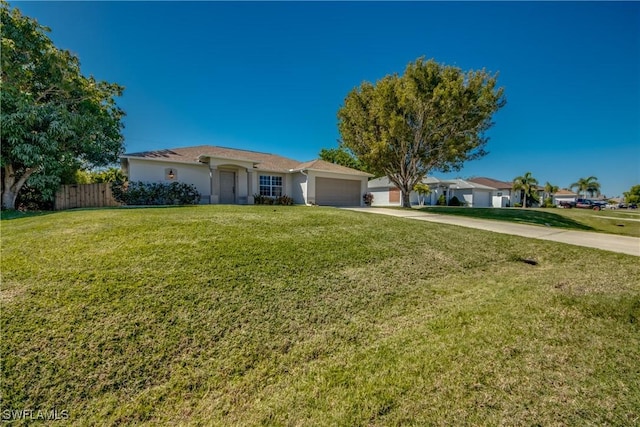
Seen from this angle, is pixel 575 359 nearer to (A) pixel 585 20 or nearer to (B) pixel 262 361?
(B) pixel 262 361

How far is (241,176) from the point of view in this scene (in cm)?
1752

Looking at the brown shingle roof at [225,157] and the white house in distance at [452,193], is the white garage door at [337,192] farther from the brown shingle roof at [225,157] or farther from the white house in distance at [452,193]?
the white house in distance at [452,193]

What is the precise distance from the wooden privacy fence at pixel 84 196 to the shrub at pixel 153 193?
1.69 ft

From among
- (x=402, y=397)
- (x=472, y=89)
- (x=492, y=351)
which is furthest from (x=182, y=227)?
(x=472, y=89)

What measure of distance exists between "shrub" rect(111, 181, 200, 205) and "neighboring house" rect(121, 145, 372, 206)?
68 centimetres

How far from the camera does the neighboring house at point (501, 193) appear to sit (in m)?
38.2

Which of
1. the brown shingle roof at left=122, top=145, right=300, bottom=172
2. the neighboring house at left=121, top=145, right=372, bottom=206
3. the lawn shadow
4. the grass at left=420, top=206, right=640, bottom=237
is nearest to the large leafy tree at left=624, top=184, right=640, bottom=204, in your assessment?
the grass at left=420, top=206, right=640, bottom=237

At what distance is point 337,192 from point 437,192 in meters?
19.2

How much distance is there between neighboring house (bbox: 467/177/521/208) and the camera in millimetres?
38231

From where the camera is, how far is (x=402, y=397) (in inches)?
84.5

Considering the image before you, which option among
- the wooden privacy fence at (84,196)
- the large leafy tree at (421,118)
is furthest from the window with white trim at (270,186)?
the wooden privacy fence at (84,196)

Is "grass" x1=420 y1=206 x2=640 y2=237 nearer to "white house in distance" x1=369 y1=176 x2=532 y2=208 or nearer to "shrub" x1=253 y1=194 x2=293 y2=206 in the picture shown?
"shrub" x1=253 y1=194 x2=293 y2=206

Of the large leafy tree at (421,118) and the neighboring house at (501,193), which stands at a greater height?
the large leafy tree at (421,118)

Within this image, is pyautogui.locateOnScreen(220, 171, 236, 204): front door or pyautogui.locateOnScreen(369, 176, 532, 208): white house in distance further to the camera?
pyautogui.locateOnScreen(369, 176, 532, 208): white house in distance
